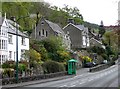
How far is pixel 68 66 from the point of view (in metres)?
59.7

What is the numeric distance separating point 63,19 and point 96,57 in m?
25.8

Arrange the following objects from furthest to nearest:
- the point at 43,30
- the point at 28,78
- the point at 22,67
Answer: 1. the point at 43,30
2. the point at 22,67
3. the point at 28,78

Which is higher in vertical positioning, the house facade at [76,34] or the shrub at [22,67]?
the house facade at [76,34]

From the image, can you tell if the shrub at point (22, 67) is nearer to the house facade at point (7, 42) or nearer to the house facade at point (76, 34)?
the house facade at point (7, 42)

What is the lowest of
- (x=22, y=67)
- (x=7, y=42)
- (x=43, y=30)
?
(x=22, y=67)

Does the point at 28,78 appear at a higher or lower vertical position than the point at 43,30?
lower

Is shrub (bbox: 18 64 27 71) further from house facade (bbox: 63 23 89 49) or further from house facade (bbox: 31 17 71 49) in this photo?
house facade (bbox: 63 23 89 49)

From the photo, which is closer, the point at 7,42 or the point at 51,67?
the point at 7,42

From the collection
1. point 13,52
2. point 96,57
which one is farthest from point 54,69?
point 96,57

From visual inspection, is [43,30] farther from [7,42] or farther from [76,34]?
[7,42]

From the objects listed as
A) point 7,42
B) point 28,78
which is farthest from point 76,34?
point 28,78

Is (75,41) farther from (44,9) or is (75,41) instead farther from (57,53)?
(57,53)

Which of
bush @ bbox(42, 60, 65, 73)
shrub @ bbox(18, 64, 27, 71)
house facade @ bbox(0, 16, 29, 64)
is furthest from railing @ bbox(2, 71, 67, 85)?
house facade @ bbox(0, 16, 29, 64)

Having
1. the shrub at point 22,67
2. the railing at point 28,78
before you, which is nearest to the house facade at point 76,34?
the railing at point 28,78
